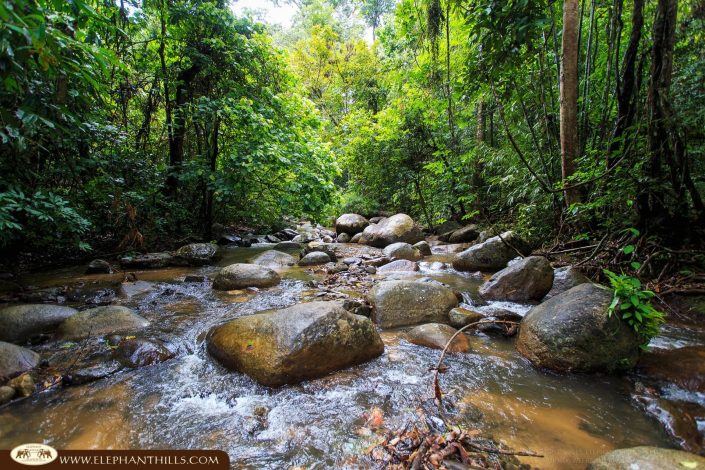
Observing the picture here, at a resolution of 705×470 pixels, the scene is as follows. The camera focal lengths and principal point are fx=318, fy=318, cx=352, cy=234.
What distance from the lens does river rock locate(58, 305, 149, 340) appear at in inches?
129

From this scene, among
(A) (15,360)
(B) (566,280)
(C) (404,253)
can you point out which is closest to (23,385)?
(A) (15,360)

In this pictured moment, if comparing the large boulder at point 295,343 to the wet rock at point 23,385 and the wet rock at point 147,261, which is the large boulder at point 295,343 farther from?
the wet rock at point 147,261

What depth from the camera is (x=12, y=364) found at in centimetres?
251

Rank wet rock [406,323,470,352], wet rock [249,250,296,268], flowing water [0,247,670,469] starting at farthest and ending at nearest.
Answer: wet rock [249,250,296,268] < wet rock [406,323,470,352] < flowing water [0,247,670,469]

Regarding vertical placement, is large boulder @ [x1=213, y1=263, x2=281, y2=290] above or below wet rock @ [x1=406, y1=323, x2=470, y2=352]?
above

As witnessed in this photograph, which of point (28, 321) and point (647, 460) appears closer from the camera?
point (647, 460)

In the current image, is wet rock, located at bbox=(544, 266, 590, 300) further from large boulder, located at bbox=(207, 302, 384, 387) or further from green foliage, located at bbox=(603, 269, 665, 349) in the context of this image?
large boulder, located at bbox=(207, 302, 384, 387)

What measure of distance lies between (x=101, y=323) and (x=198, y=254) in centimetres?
391

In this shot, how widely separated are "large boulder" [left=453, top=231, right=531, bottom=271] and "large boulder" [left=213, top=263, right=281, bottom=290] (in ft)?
12.4

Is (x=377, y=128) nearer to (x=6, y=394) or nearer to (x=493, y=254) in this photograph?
(x=493, y=254)

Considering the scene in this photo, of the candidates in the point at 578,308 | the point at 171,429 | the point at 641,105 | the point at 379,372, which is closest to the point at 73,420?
the point at 171,429

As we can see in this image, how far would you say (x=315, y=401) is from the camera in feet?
7.62

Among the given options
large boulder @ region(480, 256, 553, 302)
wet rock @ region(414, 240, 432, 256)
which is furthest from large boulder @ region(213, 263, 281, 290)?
wet rock @ region(414, 240, 432, 256)

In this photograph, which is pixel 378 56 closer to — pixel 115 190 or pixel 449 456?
pixel 115 190
